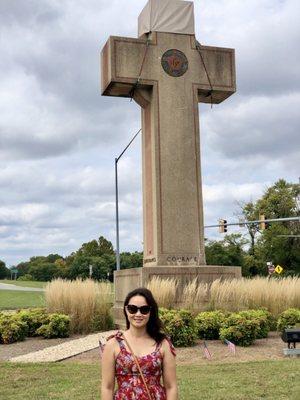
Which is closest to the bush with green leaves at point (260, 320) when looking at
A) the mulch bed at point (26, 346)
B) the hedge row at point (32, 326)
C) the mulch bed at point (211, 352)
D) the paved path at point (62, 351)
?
the mulch bed at point (211, 352)

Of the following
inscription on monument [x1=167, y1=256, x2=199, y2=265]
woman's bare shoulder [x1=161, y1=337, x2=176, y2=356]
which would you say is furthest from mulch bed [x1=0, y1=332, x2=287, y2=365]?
woman's bare shoulder [x1=161, y1=337, x2=176, y2=356]

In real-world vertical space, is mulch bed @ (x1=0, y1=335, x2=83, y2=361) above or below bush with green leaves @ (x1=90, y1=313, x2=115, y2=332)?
below

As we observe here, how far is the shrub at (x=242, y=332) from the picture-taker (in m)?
10.7

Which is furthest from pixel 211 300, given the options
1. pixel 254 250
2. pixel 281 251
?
pixel 254 250

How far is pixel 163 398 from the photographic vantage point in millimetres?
3324

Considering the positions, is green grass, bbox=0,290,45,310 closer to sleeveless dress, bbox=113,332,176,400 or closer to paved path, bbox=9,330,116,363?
paved path, bbox=9,330,116,363

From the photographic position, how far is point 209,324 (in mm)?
11492

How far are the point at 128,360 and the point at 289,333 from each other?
6.93 metres

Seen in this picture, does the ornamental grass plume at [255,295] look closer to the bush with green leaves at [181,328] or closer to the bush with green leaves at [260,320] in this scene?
the bush with green leaves at [260,320]

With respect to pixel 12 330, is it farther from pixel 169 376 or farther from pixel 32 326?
pixel 169 376

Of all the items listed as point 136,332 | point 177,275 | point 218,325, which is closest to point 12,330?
point 177,275

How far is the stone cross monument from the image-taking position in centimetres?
1440

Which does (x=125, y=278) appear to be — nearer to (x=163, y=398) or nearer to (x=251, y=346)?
(x=251, y=346)

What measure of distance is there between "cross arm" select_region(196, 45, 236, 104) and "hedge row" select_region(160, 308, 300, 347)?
690 centimetres
